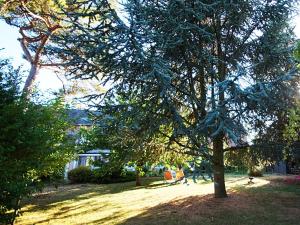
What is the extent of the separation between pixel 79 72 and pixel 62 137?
12.7ft

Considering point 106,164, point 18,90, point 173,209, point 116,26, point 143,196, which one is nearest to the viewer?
point 116,26

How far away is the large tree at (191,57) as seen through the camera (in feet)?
25.9

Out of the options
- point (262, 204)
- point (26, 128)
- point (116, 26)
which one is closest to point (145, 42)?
point (116, 26)

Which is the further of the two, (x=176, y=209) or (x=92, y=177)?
(x=92, y=177)

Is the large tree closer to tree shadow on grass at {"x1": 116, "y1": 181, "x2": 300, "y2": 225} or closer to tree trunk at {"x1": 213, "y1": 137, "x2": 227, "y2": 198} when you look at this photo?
tree trunk at {"x1": 213, "y1": 137, "x2": 227, "y2": 198}

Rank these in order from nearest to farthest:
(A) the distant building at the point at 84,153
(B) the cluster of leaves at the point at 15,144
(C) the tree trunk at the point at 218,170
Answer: (B) the cluster of leaves at the point at 15,144 < (C) the tree trunk at the point at 218,170 < (A) the distant building at the point at 84,153

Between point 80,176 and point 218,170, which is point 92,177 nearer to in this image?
point 80,176

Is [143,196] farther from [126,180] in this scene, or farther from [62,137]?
[126,180]

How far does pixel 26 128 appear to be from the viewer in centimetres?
804

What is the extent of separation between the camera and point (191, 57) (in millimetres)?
10500

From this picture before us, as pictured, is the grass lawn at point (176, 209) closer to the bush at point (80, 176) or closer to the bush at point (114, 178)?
the bush at point (114, 178)

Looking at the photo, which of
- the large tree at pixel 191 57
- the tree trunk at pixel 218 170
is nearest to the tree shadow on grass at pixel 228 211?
the tree trunk at pixel 218 170

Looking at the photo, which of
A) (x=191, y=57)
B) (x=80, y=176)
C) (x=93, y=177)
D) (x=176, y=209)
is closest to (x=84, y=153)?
(x=93, y=177)

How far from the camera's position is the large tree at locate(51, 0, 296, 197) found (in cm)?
789
